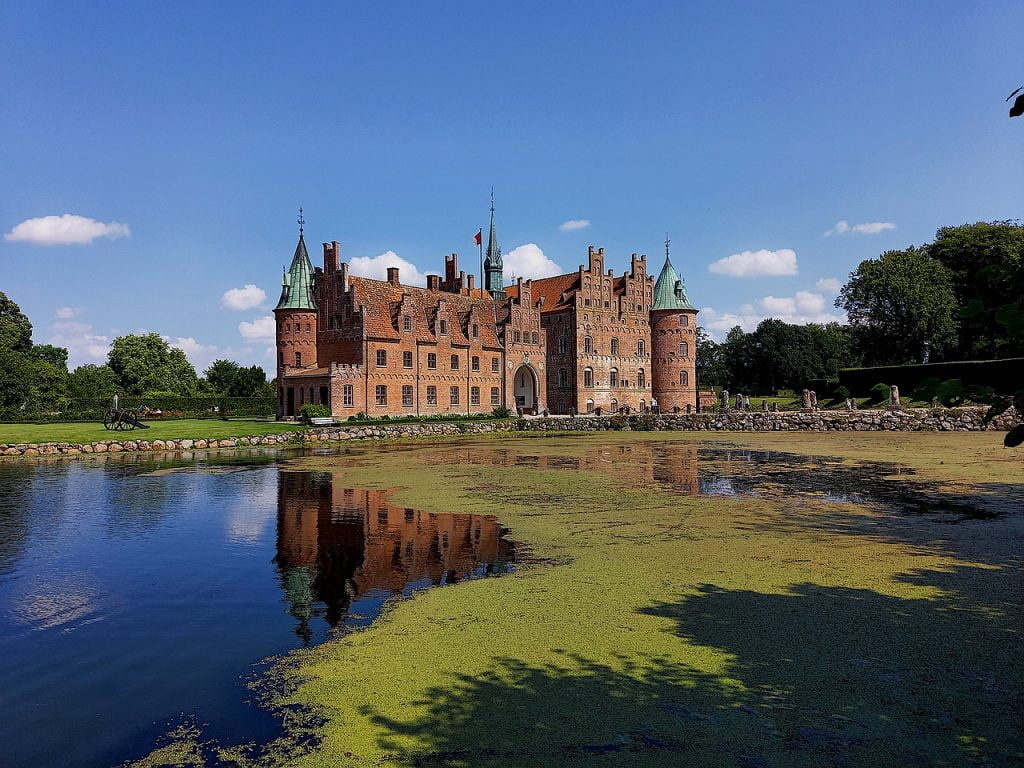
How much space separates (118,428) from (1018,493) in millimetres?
41778

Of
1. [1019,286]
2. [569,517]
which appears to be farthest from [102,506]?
[1019,286]

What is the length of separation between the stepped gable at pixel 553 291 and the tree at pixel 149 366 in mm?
52050

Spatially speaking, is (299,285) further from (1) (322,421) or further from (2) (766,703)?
(2) (766,703)

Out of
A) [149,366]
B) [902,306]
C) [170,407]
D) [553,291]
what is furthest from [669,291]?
[149,366]

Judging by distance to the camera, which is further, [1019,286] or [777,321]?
[777,321]

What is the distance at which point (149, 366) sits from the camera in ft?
302

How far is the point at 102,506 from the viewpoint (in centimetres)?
1722

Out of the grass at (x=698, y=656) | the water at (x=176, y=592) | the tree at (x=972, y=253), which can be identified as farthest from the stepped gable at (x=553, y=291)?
the grass at (x=698, y=656)

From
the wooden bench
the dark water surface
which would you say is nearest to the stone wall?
the wooden bench

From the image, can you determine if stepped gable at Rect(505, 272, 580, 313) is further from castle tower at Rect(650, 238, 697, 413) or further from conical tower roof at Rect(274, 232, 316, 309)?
conical tower roof at Rect(274, 232, 316, 309)

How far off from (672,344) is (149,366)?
2765 inches

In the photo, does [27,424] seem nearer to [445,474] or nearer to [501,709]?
[445,474]

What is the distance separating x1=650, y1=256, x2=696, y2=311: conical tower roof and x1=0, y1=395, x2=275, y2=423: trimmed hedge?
38.4 m

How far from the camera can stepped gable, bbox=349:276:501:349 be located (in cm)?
5175
